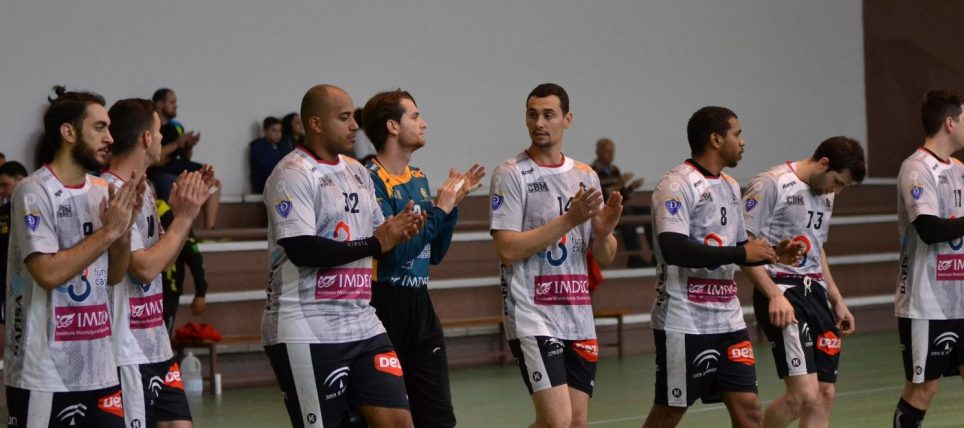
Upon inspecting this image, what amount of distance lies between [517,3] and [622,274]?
12.7 ft

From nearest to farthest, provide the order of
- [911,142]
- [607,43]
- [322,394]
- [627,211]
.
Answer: [322,394] → [627,211] → [607,43] → [911,142]

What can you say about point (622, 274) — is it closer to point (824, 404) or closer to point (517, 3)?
point (517, 3)

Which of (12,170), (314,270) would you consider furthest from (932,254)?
(12,170)

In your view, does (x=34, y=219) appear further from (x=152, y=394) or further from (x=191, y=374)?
(x=191, y=374)

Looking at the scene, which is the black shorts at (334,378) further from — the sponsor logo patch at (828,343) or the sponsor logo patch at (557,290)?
the sponsor logo patch at (828,343)

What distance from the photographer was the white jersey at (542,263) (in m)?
6.19

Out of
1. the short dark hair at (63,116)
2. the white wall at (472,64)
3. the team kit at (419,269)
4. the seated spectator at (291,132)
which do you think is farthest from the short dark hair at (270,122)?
the short dark hair at (63,116)

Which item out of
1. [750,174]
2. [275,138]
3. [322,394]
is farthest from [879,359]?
[322,394]

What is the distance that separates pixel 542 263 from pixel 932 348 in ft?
8.44

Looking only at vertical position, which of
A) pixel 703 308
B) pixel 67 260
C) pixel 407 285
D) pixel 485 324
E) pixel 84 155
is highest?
pixel 84 155

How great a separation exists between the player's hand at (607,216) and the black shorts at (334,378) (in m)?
1.37

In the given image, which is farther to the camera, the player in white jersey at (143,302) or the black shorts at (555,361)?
the black shorts at (555,361)

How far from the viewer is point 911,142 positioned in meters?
19.4

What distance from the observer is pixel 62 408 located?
15.6ft
